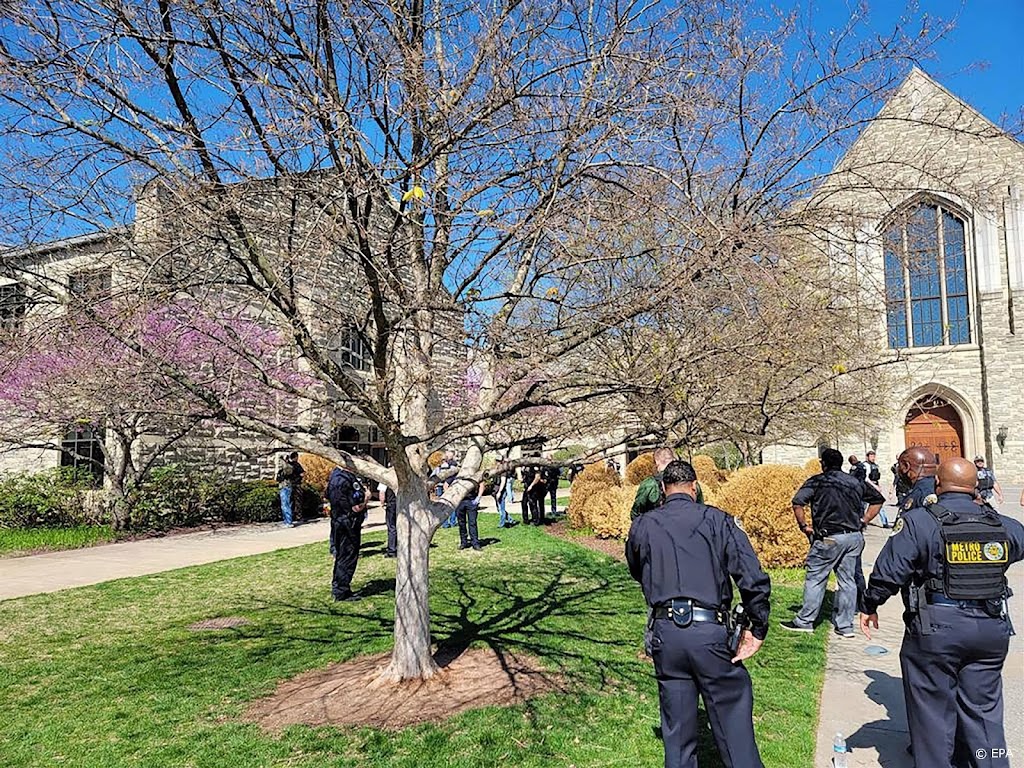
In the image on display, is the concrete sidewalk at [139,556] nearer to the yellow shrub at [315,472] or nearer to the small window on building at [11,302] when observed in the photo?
the yellow shrub at [315,472]

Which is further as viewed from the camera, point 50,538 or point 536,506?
point 536,506

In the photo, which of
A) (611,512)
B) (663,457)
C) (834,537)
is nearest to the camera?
(663,457)

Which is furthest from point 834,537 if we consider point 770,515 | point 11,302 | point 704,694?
point 11,302

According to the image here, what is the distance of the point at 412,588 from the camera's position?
17.5ft

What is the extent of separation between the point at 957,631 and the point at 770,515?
278 inches

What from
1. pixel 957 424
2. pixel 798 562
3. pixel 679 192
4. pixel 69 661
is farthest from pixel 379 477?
pixel 957 424

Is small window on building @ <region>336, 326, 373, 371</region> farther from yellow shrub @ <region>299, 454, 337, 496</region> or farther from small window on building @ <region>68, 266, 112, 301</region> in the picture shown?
yellow shrub @ <region>299, 454, 337, 496</region>

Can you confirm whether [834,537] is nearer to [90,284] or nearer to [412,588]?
[412,588]

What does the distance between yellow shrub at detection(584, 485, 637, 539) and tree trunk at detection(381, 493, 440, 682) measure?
A: 8433 millimetres

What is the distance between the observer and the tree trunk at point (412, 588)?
531 cm

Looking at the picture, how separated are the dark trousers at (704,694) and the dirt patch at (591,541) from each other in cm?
800

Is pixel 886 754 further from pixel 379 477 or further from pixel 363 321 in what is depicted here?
pixel 363 321

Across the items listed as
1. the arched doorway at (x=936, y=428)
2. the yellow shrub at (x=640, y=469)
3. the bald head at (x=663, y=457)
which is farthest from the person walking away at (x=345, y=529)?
the arched doorway at (x=936, y=428)

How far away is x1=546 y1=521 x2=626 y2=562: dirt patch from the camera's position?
1242 cm
